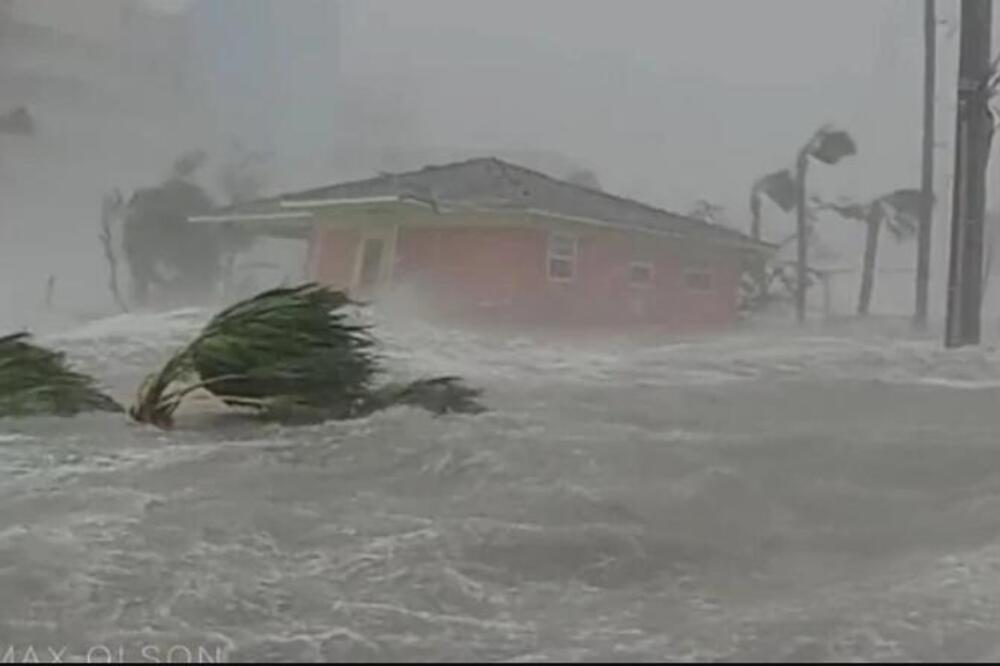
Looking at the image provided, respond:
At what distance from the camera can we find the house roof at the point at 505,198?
4.80 ft

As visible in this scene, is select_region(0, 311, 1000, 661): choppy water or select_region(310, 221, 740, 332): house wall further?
select_region(310, 221, 740, 332): house wall

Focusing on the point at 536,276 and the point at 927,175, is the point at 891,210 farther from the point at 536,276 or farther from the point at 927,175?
the point at 536,276

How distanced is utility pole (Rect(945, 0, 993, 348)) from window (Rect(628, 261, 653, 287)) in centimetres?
34

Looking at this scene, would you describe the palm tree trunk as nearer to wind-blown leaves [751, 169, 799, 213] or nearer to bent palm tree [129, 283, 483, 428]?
wind-blown leaves [751, 169, 799, 213]

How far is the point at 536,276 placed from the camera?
4.77 ft

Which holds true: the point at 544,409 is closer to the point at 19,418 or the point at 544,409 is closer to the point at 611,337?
the point at 611,337

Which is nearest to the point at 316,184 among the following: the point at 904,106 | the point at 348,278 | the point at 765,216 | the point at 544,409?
the point at 348,278

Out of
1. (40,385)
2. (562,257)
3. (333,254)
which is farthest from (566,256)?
(40,385)

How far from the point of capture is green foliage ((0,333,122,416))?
1415 mm

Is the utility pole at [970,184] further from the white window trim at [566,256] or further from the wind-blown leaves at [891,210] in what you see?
the white window trim at [566,256]

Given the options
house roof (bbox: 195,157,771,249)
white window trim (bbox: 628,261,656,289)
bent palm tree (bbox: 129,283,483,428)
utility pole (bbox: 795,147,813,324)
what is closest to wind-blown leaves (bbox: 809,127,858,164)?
utility pole (bbox: 795,147,813,324)

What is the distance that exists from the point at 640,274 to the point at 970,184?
1.26ft

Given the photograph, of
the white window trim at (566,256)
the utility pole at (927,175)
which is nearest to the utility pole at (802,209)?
the utility pole at (927,175)

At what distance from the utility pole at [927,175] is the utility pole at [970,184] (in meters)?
0.03
